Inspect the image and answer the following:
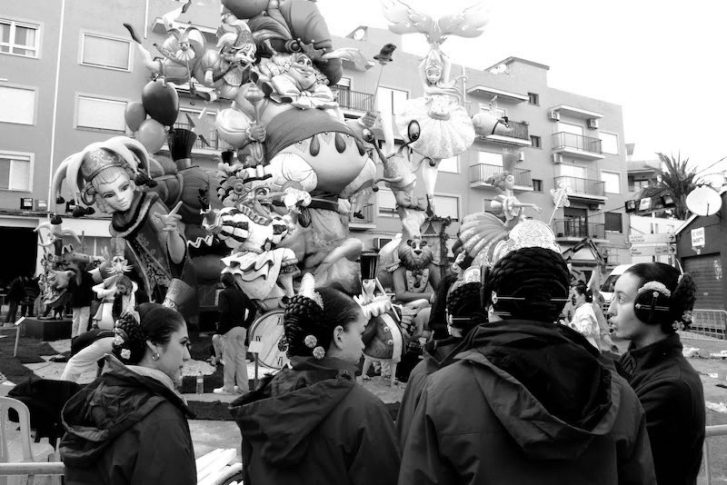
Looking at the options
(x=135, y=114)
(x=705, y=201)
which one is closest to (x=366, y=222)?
(x=705, y=201)

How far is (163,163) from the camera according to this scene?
30.7 ft

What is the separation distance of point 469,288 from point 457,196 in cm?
2320

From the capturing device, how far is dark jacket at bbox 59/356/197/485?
6.15 ft

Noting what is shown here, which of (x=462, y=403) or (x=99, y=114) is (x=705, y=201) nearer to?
(x=462, y=403)

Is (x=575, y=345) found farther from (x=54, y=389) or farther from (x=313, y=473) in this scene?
(x=54, y=389)

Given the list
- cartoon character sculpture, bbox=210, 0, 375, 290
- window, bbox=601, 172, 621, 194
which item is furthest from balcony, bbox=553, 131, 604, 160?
cartoon character sculpture, bbox=210, 0, 375, 290

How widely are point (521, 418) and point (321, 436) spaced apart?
681 millimetres

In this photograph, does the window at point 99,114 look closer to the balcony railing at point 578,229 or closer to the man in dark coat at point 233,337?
the man in dark coat at point 233,337

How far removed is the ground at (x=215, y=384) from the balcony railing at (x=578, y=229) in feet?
56.3

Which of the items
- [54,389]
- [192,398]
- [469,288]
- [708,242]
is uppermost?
[708,242]

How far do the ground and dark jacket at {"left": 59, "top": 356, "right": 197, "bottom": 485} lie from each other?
6.92 feet

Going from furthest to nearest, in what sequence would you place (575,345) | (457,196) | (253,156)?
(457,196) → (253,156) → (575,345)

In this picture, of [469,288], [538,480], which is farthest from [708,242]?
[538,480]

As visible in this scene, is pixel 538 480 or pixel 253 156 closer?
pixel 538 480
